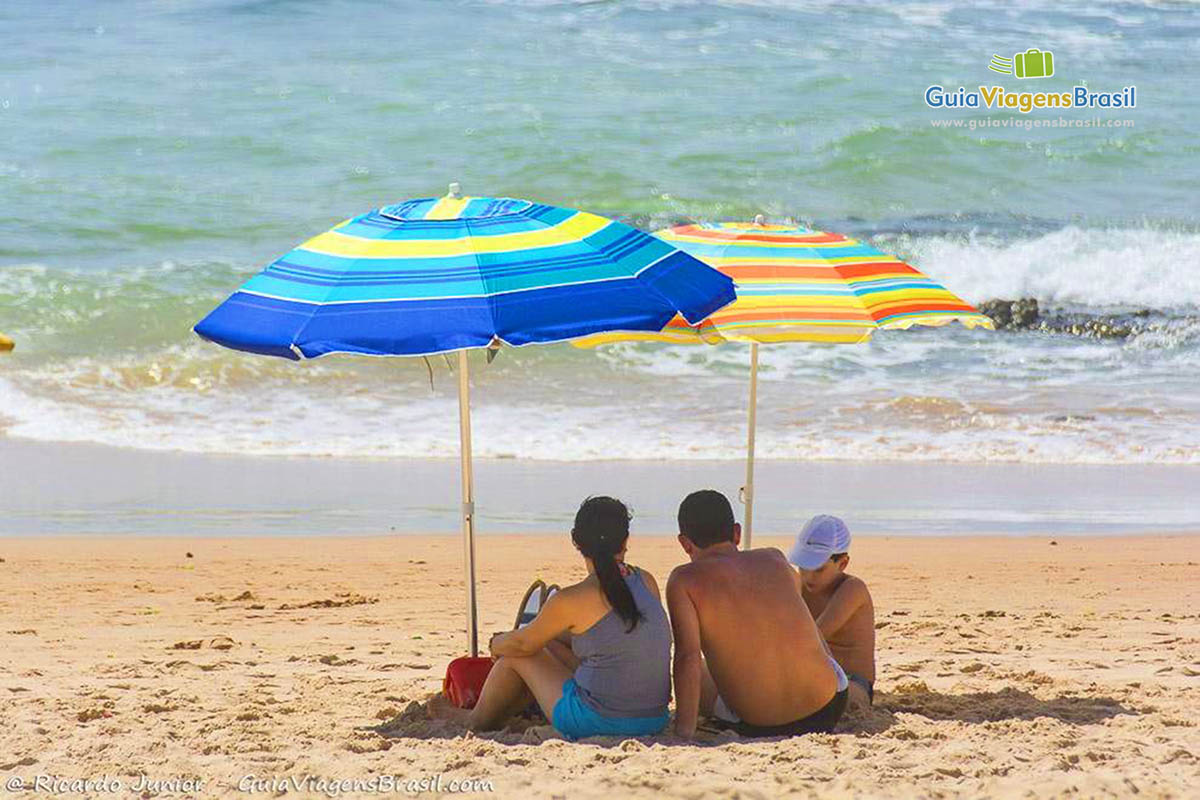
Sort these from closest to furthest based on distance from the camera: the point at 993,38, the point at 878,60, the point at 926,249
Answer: the point at 926,249
the point at 878,60
the point at 993,38

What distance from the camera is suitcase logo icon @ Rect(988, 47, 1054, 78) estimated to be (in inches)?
1045

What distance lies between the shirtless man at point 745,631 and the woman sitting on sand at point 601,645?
74 millimetres

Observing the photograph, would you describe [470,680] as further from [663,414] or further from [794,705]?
[663,414]

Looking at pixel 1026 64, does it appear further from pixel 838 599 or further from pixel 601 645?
pixel 601 645

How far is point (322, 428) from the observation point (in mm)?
11148

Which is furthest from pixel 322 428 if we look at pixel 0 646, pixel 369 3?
pixel 369 3

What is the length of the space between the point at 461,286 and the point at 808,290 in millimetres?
1493

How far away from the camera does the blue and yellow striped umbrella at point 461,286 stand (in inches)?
151

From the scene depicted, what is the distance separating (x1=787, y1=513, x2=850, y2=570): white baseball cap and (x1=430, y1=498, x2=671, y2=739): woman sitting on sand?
1.90 feet

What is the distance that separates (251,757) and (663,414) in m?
7.76

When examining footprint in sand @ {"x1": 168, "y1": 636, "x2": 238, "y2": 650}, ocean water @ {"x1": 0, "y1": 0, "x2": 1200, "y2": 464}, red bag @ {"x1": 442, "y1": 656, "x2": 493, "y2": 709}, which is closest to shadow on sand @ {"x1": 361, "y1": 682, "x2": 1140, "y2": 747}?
red bag @ {"x1": 442, "y1": 656, "x2": 493, "y2": 709}

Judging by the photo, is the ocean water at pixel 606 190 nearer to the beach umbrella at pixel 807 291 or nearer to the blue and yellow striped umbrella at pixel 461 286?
the beach umbrella at pixel 807 291

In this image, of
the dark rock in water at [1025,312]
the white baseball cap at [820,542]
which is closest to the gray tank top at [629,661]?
the white baseball cap at [820,542]

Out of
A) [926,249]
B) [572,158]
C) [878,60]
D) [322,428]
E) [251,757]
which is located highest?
[878,60]
